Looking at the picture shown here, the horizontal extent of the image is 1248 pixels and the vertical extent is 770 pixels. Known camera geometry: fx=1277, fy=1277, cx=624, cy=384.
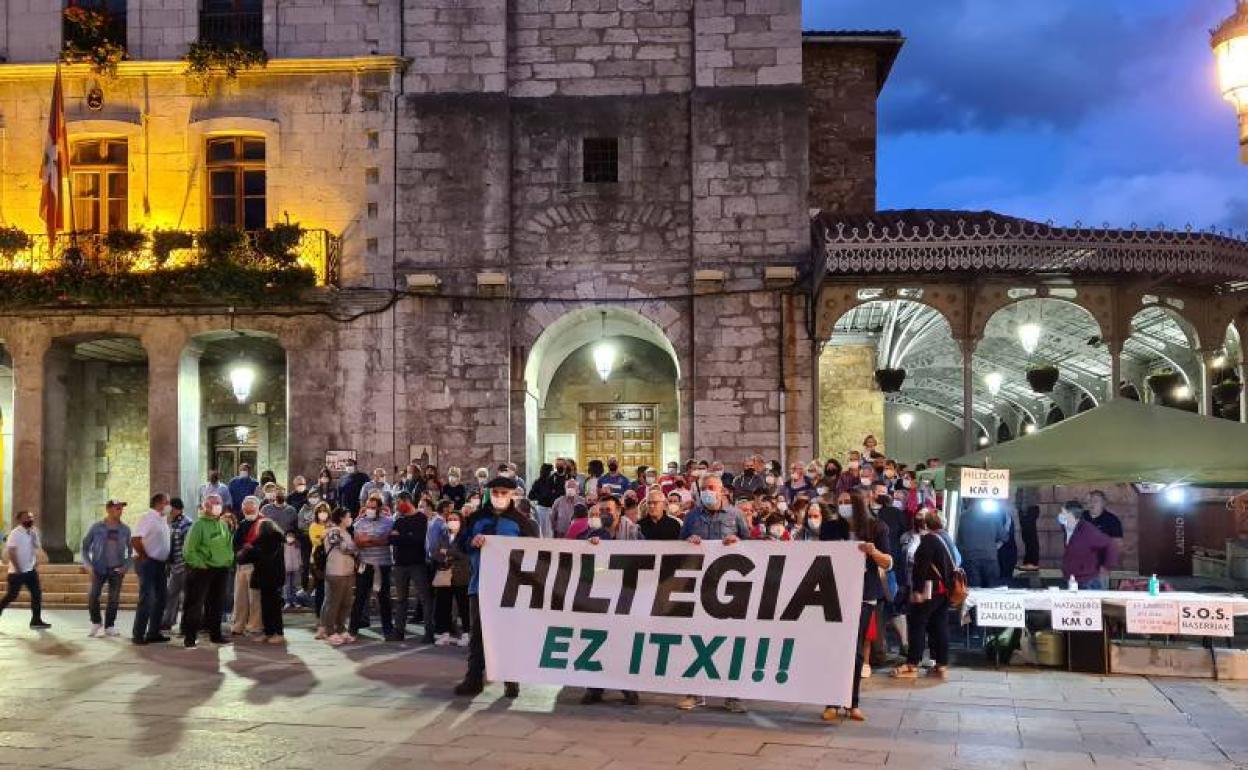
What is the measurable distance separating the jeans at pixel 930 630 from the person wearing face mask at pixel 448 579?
16.6 ft

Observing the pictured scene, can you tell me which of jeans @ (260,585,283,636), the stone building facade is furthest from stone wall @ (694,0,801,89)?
A: jeans @ (260,585,283,636)

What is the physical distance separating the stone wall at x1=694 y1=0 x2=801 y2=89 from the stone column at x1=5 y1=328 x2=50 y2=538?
12.2 metres

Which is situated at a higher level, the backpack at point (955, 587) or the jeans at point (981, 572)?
the backpack at point (955, 587)

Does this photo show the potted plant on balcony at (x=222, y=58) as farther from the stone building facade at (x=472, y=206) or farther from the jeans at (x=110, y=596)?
the jeans at (x=110, y=596)

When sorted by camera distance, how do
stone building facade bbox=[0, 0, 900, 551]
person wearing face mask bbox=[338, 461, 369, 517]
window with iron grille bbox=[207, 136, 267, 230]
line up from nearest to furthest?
person wearing face mask bbox=[338, 461, 369, 517] < stone building facade bbox=[0, 0, 900, 551] < window with iron grille bbox=[207, 136, 267, 230]

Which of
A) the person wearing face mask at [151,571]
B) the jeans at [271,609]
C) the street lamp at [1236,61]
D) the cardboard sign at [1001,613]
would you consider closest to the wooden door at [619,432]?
the jeans at [271,609]

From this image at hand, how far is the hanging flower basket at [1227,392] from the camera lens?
870 inches

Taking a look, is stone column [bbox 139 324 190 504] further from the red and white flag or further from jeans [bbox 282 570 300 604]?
jeans [bbox 282 570 300 604]

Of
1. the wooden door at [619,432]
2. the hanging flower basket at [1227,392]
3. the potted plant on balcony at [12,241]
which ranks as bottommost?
the wooden door at [619,432]

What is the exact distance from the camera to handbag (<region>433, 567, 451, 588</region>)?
1453cm

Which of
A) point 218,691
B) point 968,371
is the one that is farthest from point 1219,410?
point 218,691

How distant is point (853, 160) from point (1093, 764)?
58.9 feet

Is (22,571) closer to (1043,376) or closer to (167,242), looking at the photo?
(167,242)

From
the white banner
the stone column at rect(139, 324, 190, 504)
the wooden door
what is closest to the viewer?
the white banner
